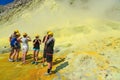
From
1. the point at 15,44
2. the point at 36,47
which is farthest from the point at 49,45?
the point at 15,44

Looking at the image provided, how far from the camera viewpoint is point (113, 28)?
34469 mm

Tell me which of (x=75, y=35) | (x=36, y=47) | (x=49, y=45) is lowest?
(x=36, y=47)

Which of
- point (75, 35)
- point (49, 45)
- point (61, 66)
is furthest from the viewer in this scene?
point (75, 35)

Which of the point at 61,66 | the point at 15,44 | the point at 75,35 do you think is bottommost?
the point at 61,66

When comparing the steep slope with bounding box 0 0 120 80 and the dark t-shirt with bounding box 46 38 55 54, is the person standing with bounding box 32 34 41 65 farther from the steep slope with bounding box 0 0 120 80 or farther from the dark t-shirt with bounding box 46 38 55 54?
the dark t-shirt with bounding box 46 38 55 54

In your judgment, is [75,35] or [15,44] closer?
[15,44]

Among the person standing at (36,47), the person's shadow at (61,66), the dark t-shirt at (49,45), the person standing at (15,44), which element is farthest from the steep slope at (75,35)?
the dark t-shirt at (49,45)

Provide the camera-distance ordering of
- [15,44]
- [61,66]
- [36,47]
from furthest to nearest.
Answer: [15,44], [36,47], [61,66]

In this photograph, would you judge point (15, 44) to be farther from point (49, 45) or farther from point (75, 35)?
point (75, 35)

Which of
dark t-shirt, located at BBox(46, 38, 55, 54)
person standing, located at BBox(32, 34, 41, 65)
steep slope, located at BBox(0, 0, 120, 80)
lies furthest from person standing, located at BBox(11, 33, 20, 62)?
dark t-shirt, located at BBox(46, 38, 55, 54)

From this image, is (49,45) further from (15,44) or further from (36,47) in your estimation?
(15,44)

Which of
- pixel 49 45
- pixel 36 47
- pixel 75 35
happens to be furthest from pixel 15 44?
pixel 75 35

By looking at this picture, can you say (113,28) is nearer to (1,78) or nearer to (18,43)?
(18,43)

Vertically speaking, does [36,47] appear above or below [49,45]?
below
